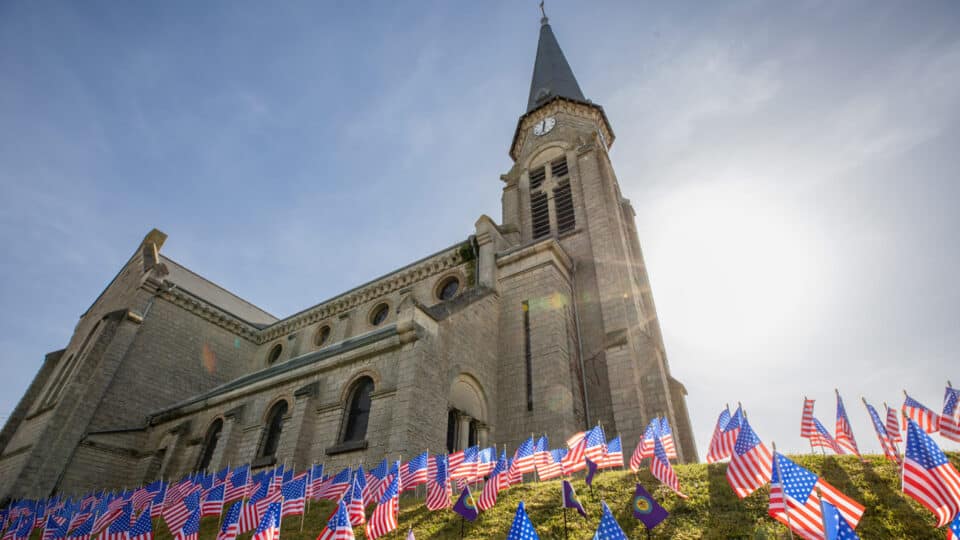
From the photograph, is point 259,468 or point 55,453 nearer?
point 259,468

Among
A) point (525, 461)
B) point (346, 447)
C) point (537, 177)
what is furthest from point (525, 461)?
point (537, 177)

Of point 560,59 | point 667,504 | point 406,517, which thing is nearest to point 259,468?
point 406,517

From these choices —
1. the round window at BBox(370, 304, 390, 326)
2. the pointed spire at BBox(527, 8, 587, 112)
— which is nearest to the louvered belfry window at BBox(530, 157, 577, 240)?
the pointed spire at BBox(527, 8, 587, 112)

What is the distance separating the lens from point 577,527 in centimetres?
755

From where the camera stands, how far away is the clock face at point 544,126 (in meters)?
29.2

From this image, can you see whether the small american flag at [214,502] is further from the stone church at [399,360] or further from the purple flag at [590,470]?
the purple flag at [590,470]

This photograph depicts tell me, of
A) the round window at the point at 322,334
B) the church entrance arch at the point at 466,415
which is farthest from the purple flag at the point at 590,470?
the round window at the point at 322,334

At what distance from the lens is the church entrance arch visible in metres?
14.8

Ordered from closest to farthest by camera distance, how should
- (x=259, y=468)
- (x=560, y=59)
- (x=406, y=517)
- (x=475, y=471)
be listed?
(x=406, y=517), (x=475, y=471), (x=259, y=468), (x=560, y=59)

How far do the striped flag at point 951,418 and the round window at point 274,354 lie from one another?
28.0 metres

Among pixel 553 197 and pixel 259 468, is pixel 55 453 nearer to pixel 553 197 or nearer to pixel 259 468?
pixel 259 468

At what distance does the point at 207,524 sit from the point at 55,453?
1334cm

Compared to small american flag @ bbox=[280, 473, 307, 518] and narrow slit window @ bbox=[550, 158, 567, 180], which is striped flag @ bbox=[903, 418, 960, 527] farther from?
narrow slit window @ bbox=[550, 158, 567, 180]

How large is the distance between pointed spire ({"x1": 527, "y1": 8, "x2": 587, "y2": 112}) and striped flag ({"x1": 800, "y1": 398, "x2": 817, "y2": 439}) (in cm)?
2465
